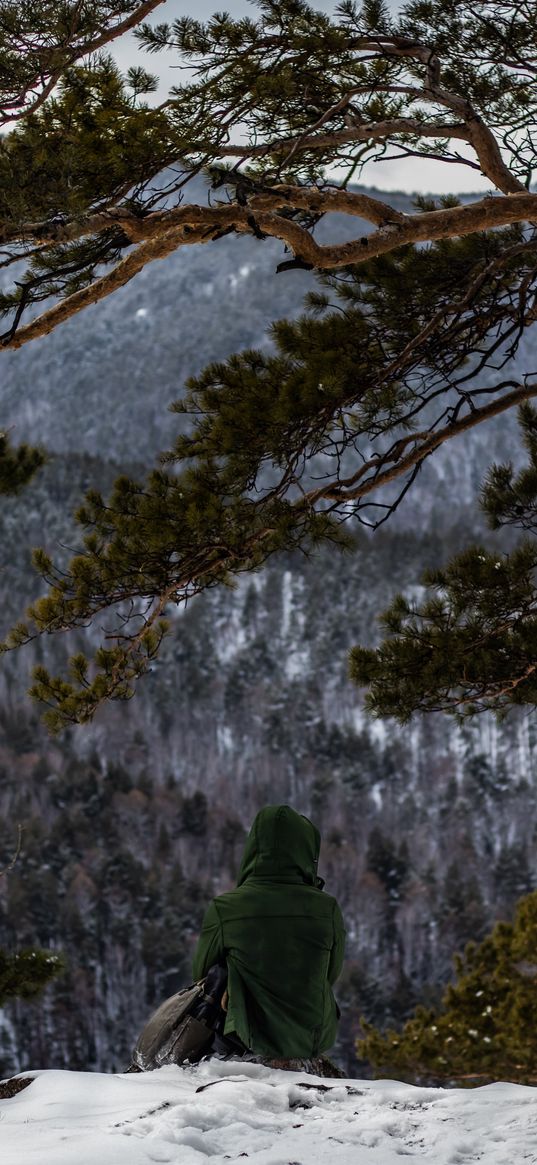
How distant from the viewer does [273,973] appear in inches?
140

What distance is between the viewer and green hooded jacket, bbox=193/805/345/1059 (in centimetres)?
355

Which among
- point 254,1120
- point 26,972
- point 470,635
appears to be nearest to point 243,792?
point 26,972

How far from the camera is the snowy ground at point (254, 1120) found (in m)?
2.64

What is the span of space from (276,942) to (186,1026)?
0.36 meters

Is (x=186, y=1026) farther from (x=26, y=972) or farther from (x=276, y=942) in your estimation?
(x=26, y=972)

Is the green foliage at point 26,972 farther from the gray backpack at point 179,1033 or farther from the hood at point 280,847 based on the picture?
the hood at point 280,847

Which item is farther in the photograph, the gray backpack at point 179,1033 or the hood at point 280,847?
the hood at point 280,847

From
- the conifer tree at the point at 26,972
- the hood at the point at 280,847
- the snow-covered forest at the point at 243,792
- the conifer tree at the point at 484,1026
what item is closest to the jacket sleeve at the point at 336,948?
the hood at the point at 280,847

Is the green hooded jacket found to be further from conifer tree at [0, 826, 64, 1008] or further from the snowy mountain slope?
the snowy mountain slope

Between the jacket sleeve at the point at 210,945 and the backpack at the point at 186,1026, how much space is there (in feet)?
0.11

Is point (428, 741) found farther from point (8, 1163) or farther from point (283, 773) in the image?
point (8, 1163)

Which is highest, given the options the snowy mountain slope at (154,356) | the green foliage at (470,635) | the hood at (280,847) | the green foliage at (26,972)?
the snowy mountain slope at (154,356)

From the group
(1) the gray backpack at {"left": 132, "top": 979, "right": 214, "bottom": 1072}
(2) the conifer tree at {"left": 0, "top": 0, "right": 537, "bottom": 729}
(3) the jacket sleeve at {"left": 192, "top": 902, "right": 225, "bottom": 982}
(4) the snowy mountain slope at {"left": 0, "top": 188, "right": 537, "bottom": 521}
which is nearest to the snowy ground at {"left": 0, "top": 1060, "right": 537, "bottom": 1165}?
(1) the gray backpack at {"left": 132, "top": 979, "right": 214, "bottom": 1072}

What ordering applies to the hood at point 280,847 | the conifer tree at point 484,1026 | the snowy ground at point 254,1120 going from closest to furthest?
the snowy ground at point 254,1120, the hood at point 280,847, the conifer tree at point 484,1026
